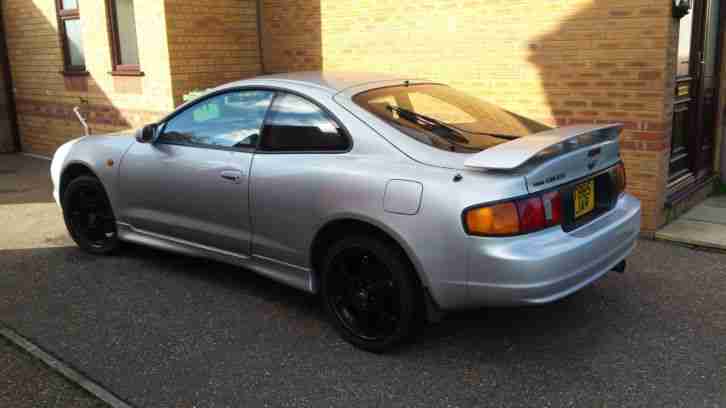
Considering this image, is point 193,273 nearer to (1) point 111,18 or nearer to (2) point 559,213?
(2) point 559,213

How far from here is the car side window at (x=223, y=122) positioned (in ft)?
14.4

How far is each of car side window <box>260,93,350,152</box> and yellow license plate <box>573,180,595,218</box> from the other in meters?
1.31

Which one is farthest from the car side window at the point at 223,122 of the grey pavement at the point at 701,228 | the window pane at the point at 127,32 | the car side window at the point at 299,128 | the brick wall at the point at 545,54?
the window pane at the point at 127,32

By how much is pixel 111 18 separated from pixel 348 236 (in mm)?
7383

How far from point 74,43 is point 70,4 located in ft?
1.97

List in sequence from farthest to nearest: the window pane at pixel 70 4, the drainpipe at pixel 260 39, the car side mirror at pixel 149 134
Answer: the window pane at pixel 70 4 → the drainpipe at pixel 260 39 → the car side mirror at pixel 149 134

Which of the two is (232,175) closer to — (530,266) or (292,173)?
(292,173)

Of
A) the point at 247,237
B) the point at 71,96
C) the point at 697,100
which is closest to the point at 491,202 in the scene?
the point at 247,237

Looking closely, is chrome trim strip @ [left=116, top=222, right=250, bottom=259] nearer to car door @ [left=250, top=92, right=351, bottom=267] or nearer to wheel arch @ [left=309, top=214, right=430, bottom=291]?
car door @ [left=250, top=92, right=351, bottom=267]

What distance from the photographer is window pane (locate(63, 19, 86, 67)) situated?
34.9 feet

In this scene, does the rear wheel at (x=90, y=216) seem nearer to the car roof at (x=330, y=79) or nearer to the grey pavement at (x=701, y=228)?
the car roof at (x=330, y=79)

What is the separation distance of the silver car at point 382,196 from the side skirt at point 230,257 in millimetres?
11

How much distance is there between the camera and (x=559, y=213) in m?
3.52

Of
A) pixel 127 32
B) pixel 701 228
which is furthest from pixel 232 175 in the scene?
pixel 127 32
